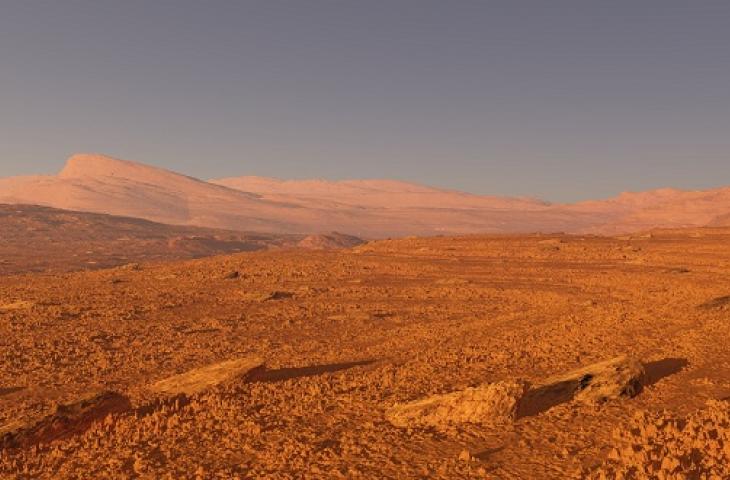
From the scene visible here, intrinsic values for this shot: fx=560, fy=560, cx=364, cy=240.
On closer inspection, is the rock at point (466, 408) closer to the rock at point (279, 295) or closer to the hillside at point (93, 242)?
the rock at point (279, 295)

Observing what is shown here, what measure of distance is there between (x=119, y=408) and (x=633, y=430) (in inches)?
374

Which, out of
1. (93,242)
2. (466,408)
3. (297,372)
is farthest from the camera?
(93,242)

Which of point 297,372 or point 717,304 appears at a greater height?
point 717,304

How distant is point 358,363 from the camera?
600 inches

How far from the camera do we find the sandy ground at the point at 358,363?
7.90 m

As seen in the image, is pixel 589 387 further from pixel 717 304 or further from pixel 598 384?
pixel 717 304

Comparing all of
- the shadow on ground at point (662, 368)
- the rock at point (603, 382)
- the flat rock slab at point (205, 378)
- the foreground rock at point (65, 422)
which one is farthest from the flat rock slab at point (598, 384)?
the foreground rock at point (65, 422)

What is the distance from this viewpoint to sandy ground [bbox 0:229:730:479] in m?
7.90

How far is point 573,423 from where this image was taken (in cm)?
884

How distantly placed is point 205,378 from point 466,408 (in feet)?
20.3

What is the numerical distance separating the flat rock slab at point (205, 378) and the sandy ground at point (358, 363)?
240mm

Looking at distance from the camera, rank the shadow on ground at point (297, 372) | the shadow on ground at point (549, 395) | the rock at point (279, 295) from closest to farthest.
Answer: the shadow on ground at point (549, 395) → the shadow on ground at point (297, 372) → the rock at point (279, 295)

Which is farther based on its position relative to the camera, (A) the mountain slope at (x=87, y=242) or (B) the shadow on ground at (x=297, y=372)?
(A) the mountain slope at (x=87, y=242)

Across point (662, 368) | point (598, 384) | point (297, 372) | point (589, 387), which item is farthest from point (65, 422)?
point (662, 368)
